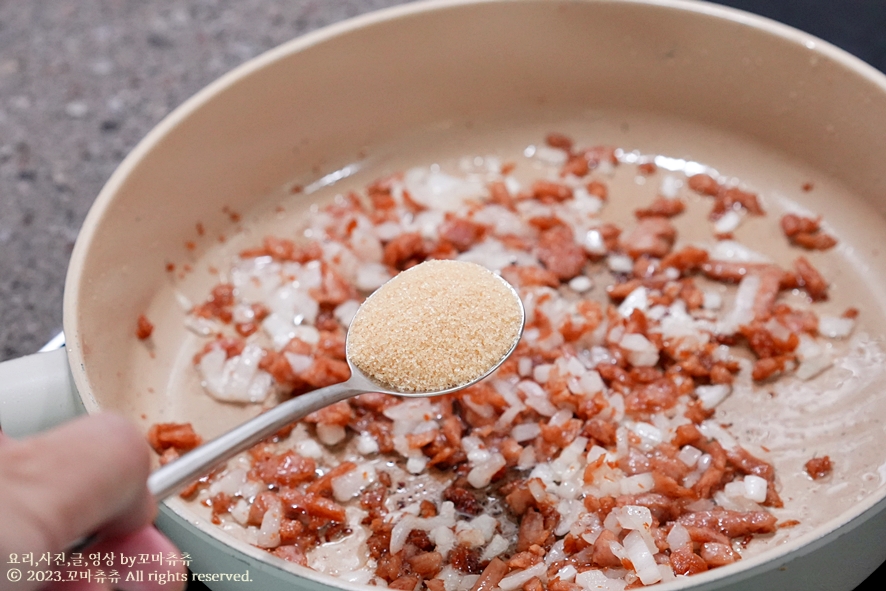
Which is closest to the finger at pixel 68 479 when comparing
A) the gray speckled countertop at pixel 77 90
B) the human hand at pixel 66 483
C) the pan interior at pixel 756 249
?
the human hand at pixel 66 483

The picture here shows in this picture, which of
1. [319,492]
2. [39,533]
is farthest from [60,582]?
[319,492]

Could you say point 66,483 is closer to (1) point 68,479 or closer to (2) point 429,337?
(1) point 68,479

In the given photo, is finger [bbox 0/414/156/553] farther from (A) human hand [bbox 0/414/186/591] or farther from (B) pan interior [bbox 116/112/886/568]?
(B) pan interior [bbox 116/112/886/568]

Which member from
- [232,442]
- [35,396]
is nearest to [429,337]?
[232,442]

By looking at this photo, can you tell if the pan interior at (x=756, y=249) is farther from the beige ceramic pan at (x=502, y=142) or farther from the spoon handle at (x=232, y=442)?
the spoon handle at (x=232, y=442)

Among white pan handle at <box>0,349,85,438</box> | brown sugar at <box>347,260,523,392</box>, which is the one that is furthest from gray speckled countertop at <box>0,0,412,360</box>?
brown sugar at <box>347,260,523,392</box>

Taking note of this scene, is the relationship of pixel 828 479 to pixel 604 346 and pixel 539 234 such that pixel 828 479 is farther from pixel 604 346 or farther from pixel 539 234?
pixel 539 234

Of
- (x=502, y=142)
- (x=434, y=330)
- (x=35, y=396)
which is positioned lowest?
(x=35, y=396)

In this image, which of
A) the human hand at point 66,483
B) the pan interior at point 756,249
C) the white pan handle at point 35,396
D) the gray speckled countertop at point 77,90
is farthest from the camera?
the gray speckled countertop at point 77,90
